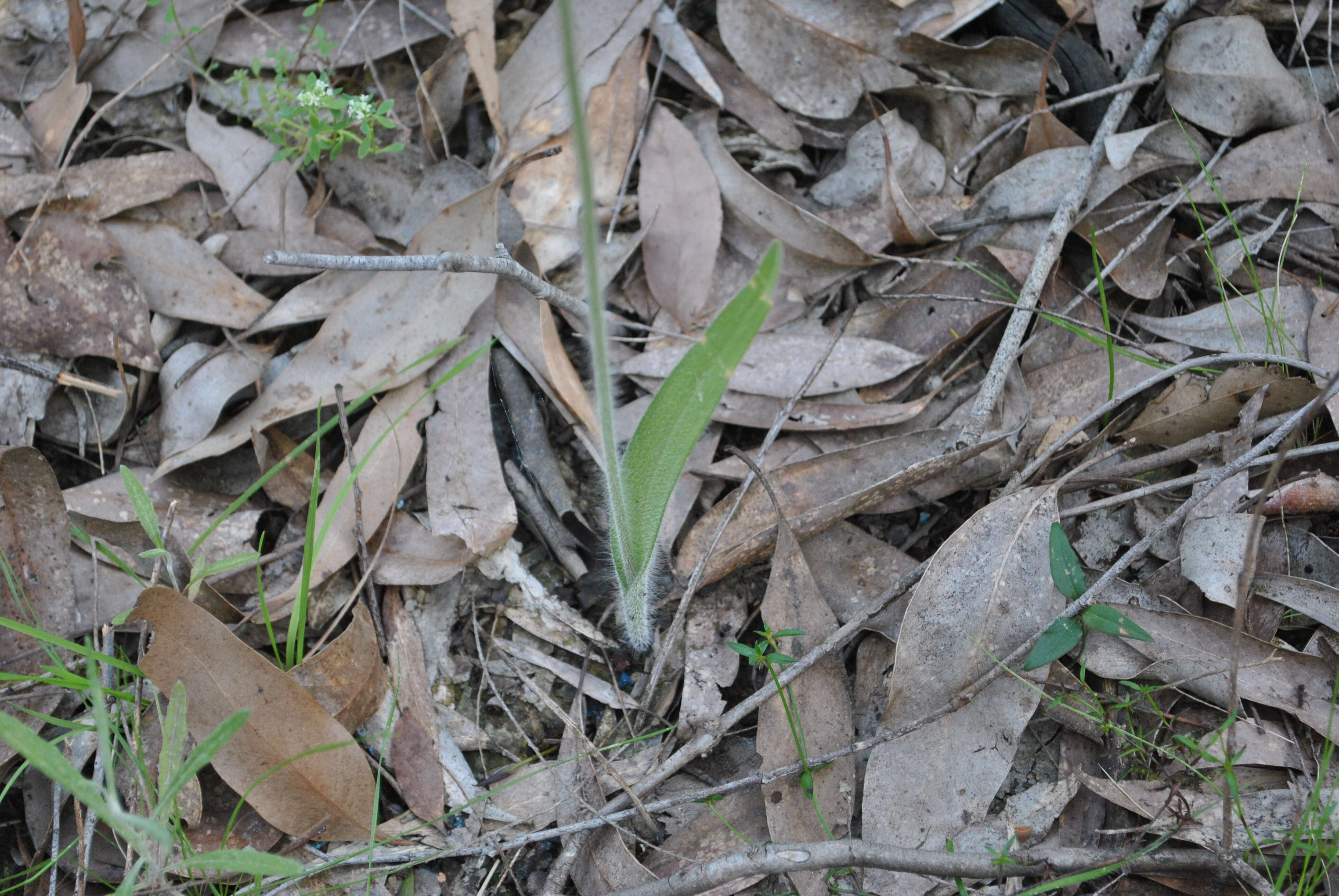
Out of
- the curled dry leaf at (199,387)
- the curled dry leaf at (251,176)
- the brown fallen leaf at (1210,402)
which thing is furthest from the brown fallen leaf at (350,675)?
the brown fallen leaf at (1210,402)

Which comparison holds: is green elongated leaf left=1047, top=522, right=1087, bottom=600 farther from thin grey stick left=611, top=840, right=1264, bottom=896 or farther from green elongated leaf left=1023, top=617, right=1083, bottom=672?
thin grey stick left=611, top=840, right=1264, bottom=896

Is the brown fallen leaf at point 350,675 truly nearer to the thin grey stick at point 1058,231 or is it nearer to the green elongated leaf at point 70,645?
the green elongated leaf at point 70,645

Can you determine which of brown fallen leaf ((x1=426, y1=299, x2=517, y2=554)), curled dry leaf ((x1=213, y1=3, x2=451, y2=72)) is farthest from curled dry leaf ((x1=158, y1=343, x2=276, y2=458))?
curled dry leaf ((x1=213, y1=3, x2=451, y2=72))

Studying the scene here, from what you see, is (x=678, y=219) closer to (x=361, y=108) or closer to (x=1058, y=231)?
(x=361, y=108)

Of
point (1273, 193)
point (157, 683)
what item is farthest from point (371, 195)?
point (1273, 193)

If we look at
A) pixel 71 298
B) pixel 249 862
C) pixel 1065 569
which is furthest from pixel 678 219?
pixel 249 862

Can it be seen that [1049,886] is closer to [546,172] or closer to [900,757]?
[900,757]

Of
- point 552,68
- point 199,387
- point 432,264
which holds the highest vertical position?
point 552,68
